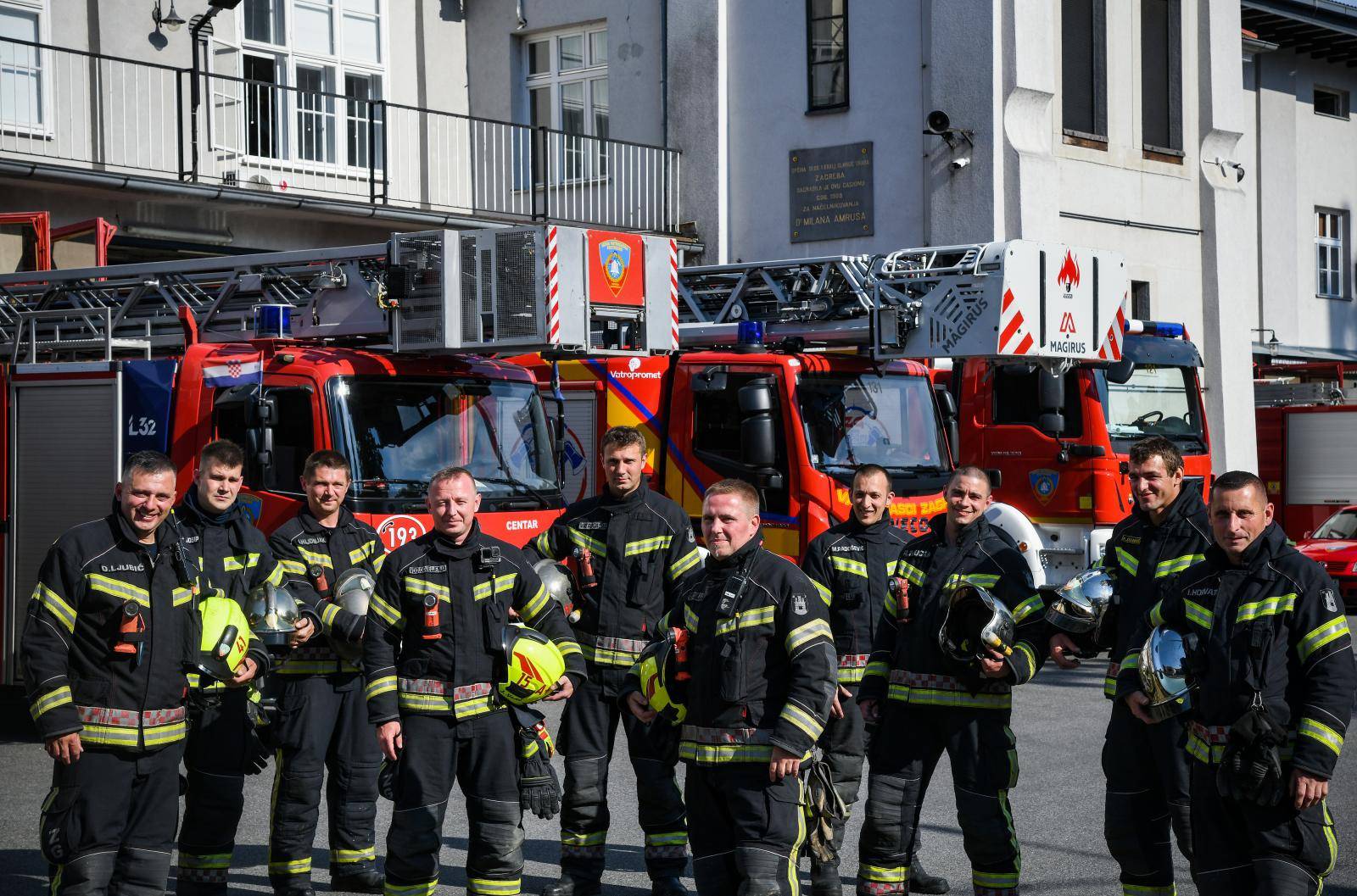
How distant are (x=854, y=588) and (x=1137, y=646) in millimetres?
1719

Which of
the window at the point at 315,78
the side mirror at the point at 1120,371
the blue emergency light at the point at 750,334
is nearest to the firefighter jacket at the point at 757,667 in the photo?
the blue emergency light at the point at 750,334

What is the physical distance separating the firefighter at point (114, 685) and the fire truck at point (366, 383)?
3330 millimetres

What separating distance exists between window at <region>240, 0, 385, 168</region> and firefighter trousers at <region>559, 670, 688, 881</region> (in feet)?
38.8

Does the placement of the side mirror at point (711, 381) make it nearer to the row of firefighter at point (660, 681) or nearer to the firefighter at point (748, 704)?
the row of firefighter at point (660, 681)

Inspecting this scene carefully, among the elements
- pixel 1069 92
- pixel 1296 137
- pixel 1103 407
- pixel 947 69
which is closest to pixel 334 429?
pixel 1103 407

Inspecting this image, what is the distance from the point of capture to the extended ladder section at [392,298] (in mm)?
9773

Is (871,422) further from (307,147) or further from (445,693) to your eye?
(307,147)

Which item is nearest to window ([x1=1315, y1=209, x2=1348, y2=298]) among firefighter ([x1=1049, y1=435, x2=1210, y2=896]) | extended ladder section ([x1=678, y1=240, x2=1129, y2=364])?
extended ladder section ([x1=678, y1=240, x2=1129, y2=364])

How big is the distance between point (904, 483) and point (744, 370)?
56.6 inches

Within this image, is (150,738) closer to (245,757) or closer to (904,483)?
(245,757)

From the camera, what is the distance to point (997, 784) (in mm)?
6234

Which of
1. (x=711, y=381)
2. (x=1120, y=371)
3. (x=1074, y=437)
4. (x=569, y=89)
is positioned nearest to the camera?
(x=711, y=381)

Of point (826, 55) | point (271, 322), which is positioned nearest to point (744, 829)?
point (271, 322)

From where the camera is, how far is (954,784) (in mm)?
6363
